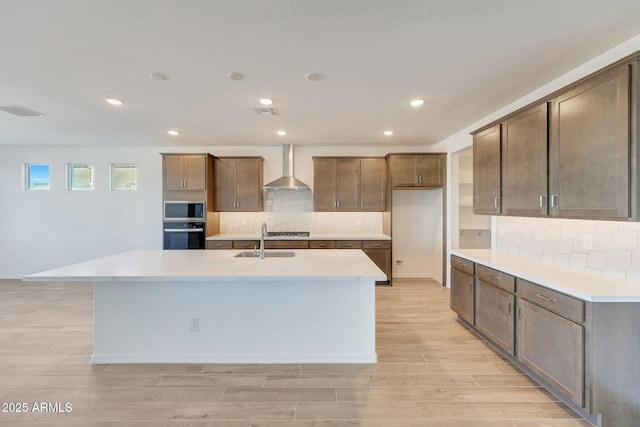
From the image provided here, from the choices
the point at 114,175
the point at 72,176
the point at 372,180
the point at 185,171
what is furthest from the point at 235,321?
the point at 72,176

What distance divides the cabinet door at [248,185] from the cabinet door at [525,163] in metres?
3.83

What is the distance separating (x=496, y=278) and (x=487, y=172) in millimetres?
1211

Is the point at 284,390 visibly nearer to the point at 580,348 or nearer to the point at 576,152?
the point at 580,348

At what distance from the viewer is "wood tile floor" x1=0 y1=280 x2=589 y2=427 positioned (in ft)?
6.23

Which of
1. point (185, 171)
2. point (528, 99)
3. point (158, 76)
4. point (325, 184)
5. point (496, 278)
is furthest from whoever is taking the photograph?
point (325, 184)

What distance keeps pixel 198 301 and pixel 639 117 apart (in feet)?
11.3

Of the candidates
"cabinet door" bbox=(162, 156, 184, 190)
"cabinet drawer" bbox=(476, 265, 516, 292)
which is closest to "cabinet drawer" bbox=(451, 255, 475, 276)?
"cabinet drawer" bbox=(476, 265, 516, 292)

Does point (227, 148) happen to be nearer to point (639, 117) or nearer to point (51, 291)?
point (51, 291)

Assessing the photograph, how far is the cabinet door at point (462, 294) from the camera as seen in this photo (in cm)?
312

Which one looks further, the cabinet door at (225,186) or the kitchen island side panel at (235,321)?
the cabinet door at (225,186)

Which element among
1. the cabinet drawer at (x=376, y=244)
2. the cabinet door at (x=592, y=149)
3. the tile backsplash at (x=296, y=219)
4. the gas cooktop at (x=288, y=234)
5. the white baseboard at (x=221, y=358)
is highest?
the cabinet door at (x=592, y=149)

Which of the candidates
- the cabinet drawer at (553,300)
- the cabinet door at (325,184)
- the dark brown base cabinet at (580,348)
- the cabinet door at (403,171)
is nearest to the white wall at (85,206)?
the cabinet door at (325,184)

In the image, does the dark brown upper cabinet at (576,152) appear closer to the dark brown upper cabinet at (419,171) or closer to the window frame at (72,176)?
the dark brown upper cabinet at (419,171)

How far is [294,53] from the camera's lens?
2172 millimetres
